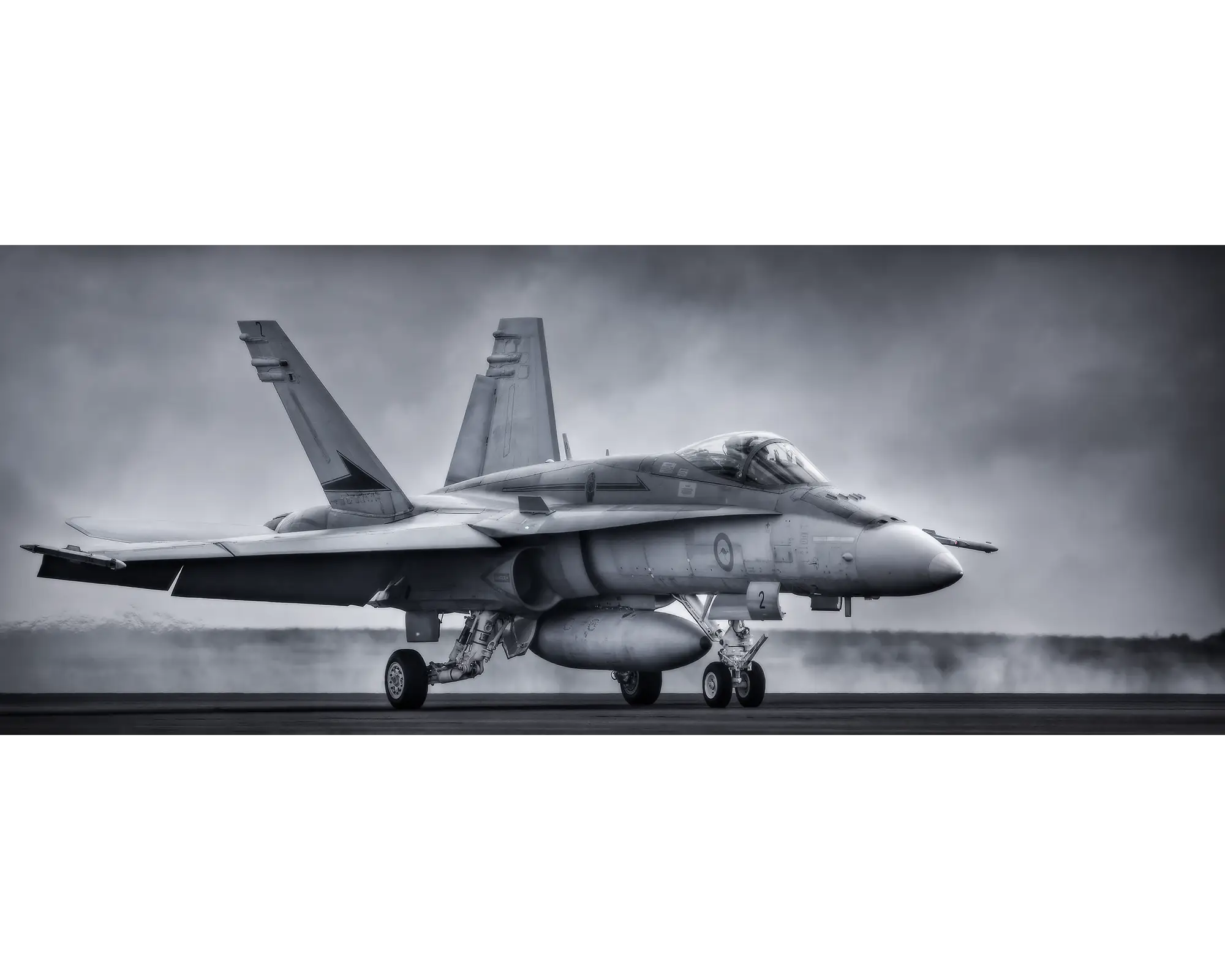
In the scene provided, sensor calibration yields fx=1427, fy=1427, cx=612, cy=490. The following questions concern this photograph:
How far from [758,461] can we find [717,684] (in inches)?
80.8

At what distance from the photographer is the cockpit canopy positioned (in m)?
12.5

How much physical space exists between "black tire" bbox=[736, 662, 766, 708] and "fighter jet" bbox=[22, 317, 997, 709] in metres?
0.02

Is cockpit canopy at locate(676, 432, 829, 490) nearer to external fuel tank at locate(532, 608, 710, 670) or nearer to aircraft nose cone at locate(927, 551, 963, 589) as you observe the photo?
external fuel tank at locate(532, 608, 710, 670)

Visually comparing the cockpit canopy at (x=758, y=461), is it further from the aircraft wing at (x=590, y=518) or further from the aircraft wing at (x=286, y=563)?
the aircraft wing at (x=286, y=563)

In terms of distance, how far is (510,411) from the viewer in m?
16.1

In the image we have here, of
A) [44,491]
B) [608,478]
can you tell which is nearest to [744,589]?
[608,478]

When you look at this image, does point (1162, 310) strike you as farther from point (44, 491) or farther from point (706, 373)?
point (44, 491)

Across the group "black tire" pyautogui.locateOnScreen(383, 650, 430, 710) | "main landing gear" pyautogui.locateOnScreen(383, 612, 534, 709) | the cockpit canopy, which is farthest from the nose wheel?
the cockpit canopy

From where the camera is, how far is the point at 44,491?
1476 centimetres

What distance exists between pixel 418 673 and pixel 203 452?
3.55 m

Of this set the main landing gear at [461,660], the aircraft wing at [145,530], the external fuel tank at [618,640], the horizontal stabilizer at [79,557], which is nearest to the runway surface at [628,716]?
the main landing gear at [461,660]

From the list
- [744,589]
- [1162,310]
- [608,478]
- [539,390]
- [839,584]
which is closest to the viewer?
[839,584]

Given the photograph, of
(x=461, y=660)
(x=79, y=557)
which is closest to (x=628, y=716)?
(x=461, y=660)

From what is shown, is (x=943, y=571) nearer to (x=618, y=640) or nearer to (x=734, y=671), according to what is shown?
(x=734, y=671)
